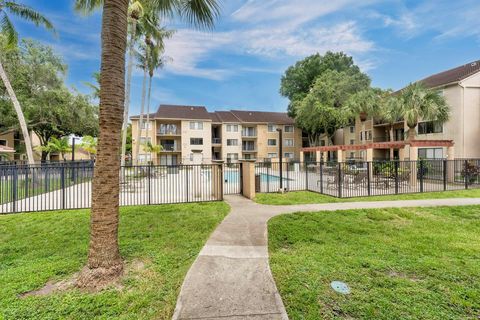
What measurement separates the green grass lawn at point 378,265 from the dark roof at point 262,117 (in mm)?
36992

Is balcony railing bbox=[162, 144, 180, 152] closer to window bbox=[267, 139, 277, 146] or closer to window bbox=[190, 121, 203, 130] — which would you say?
window bbox=[190, 121, 203, 130]

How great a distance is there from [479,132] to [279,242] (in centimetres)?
2590

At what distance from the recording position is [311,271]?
430 centimetres

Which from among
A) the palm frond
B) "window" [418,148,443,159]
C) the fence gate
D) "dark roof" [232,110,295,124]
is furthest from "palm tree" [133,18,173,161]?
"window" [418,148,443,159]

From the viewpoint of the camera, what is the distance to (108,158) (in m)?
3.91

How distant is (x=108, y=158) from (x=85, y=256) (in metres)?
2.56

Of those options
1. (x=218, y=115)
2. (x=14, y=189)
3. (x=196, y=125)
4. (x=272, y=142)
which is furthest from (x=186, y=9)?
(x=218, y=115)

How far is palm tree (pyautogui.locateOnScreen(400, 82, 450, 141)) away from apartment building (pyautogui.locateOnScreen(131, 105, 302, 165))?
23229 mm

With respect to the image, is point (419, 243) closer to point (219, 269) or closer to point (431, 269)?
point (431, 269)

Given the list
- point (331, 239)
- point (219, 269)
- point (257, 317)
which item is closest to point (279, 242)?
point (331, 239)

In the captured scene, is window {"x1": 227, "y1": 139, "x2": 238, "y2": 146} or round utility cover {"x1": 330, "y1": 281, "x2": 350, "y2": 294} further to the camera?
window {"x1": 227, "y1": 139, "x2": 238, "y2": 146}

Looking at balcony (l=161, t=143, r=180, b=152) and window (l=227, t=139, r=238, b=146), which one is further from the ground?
window (l=227, t=139, r=238, b=146)

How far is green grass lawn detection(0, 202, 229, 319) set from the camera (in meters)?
3.26

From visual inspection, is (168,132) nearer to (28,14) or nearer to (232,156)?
(232,156)
